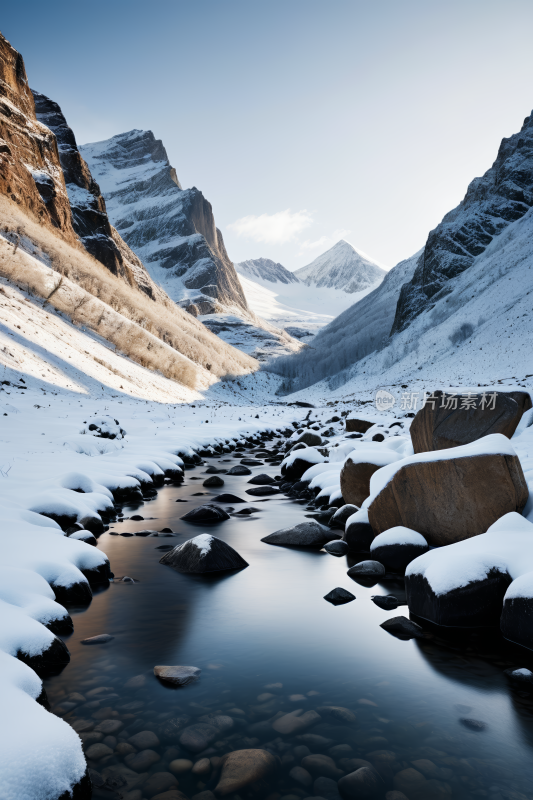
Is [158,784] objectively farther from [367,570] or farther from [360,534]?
[360,534]

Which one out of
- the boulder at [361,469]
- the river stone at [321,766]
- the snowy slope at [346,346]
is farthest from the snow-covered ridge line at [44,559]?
Answer: the snowy slope at [346,346]

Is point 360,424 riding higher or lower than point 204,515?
higher

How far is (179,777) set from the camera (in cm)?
322

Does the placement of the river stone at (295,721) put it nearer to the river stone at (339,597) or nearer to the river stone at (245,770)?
the river stone at (245,770)

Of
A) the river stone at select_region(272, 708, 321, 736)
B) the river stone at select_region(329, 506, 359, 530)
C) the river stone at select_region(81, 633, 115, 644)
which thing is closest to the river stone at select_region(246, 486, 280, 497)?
the river stone at select_region(329, 506, 359, 530)

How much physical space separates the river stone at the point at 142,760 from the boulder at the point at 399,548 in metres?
4.63

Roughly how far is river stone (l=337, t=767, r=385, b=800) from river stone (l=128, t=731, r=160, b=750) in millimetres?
1398

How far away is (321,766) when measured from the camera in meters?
3.34

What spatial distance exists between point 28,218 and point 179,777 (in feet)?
215

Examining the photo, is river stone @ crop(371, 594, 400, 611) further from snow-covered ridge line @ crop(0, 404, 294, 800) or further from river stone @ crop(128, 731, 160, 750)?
snow-covered ridge line @ crop(0, 404, 294, 800)

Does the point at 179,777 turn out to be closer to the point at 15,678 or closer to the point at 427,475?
the point at 15,678

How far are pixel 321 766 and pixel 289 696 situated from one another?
881mm

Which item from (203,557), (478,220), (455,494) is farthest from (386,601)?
(478,220)

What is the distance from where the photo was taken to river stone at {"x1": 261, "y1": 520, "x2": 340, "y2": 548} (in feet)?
28.0
